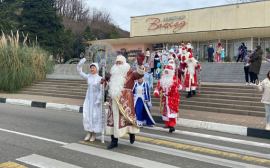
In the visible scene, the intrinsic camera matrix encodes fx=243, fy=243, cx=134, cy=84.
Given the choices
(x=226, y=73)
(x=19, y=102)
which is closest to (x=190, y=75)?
(x=226, y=73)

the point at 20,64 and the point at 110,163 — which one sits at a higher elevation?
the point at 20,64

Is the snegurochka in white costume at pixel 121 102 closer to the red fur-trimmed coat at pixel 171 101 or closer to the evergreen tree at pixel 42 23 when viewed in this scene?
the red fur-trimmed coat at pixel 171 101

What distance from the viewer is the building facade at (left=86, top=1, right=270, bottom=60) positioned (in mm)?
24031

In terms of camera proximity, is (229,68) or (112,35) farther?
(112,35)

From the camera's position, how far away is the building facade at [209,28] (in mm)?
24031

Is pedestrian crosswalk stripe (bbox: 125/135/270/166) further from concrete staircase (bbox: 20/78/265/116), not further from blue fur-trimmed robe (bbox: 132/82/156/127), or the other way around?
concrete staircase (bbox: 20/78/265/116)

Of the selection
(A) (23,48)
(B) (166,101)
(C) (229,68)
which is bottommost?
(B) (166,101)

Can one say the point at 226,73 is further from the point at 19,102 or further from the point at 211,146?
the point at 19,102

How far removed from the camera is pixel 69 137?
582 centimetres

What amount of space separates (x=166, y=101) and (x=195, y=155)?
234 cm

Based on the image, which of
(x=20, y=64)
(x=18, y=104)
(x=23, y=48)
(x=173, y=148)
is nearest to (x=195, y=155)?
(x=173, y=148)

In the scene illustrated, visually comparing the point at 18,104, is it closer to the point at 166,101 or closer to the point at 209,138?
the point at 166,101

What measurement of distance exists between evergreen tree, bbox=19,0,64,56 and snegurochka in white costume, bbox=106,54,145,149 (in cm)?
3264

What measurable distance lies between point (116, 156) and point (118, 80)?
1.49 meters
